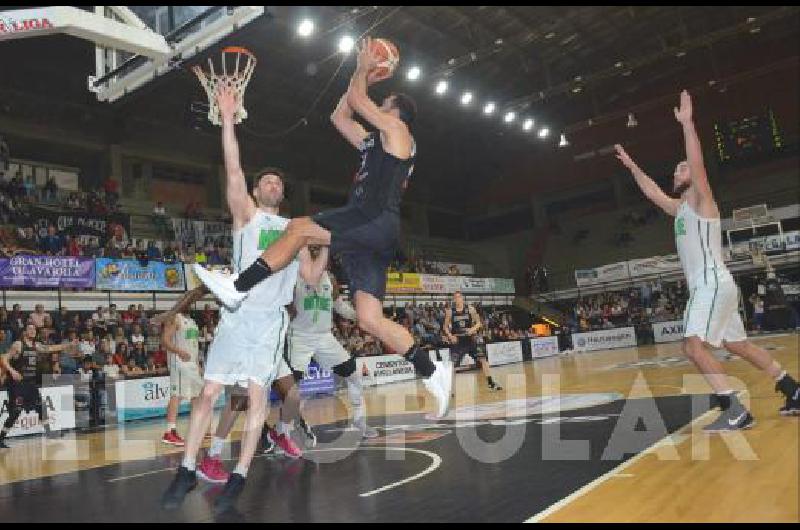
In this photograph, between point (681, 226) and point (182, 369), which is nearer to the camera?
point (681, 226)

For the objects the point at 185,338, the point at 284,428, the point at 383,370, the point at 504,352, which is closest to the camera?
the point at 284,428

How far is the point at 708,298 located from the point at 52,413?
10331mm

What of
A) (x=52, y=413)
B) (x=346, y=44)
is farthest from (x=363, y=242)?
(x=346, y=44)

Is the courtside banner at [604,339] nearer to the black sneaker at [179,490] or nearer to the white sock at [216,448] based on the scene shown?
the white sock at [216,448]

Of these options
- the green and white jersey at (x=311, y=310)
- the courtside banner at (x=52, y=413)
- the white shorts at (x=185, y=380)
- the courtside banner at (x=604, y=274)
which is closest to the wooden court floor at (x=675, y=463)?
the white shorts at (x=185, y=380)

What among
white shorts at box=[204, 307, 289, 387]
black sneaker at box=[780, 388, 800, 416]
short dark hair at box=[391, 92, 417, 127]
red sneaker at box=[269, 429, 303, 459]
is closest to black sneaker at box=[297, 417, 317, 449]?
red sneaker at box=[269, 429, 303, 459]

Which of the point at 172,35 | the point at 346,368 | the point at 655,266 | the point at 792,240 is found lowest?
the point at 346,368

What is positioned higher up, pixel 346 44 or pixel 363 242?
pixel 346 44

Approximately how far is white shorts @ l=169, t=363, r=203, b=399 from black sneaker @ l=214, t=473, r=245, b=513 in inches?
197

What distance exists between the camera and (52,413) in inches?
426

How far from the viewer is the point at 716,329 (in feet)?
16.0

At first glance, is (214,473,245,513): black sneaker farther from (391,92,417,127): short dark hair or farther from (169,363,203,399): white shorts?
(169,363,203,399): white shorts

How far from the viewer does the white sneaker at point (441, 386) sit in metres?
4.23

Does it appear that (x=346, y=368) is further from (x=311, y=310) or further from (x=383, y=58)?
(x=383, y=58)
